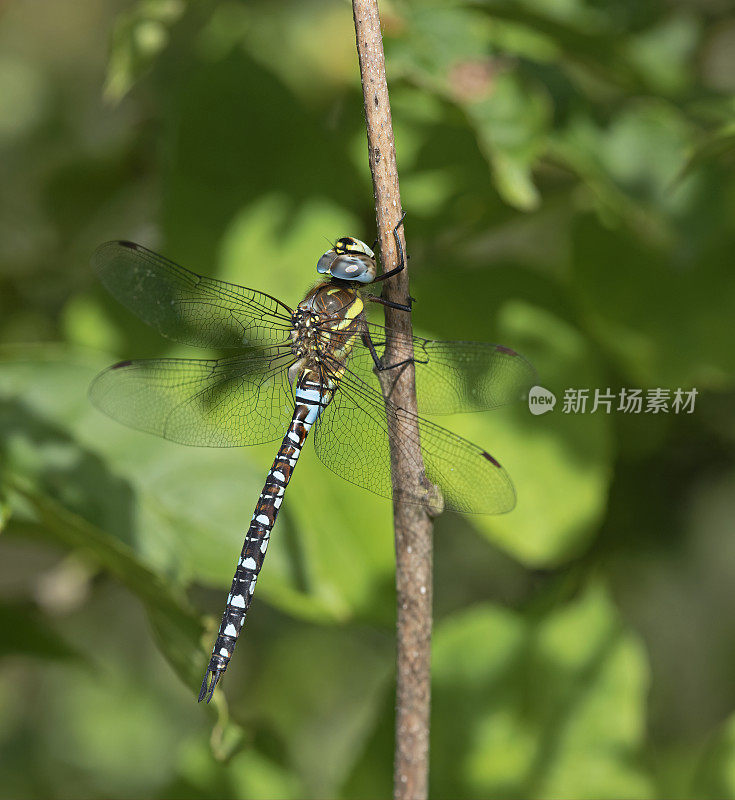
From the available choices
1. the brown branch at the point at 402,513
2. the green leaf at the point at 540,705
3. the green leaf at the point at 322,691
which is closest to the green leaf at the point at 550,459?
the green leaf at the point at 540,705

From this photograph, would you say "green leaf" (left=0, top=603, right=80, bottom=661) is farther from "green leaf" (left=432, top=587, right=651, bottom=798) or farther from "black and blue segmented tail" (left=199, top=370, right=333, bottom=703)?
"green leaf" (left=432, top=587, right=651, bottom=798)

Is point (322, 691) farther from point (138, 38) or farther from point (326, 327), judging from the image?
point (138, 38)

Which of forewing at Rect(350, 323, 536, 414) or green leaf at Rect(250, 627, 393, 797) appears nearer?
forewing at Rect(350, 323, 536, 414)

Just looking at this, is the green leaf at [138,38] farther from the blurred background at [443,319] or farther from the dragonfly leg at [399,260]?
the dragonfly leg at [399,260]

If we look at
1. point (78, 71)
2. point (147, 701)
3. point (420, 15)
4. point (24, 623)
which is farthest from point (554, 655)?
point (78, 71)

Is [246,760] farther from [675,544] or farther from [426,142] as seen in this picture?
Result: [675,544]

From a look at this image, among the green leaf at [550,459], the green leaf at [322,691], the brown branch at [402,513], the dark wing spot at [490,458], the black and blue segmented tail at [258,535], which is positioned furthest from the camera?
the green leaf at [322,691]

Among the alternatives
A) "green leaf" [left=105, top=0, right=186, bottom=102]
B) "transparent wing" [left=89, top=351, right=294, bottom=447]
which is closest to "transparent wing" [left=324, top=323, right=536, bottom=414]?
"transparent wing" [left=89, top=351, right=294, bottom=447]
